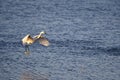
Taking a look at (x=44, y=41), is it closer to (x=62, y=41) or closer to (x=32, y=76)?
(x=32, y=76)

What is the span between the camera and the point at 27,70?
33.7 m

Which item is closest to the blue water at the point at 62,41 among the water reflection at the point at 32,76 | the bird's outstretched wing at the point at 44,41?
the water reflection at the point at 32,76

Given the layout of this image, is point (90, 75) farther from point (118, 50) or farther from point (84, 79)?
point (118, 50)

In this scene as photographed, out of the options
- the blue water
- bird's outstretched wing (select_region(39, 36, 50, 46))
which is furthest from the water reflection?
bird's outstretched wing (select_region(39, 36, 50, 46))

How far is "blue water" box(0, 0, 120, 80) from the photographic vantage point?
33772mm

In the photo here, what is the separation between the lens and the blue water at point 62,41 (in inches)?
1330

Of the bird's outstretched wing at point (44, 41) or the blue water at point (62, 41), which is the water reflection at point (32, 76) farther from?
the bird's outstretched wing at point (44, 41)

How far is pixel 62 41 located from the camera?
4228 cm

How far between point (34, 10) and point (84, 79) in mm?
29373

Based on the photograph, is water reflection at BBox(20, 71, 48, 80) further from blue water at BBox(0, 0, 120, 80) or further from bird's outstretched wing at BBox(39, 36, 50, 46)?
bird's outstretched wing at BBox(39, 36, 50, 46)

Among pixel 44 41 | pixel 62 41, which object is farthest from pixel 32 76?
pixel 62 41

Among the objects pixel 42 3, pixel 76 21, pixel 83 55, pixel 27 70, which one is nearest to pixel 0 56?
pixel 27 70

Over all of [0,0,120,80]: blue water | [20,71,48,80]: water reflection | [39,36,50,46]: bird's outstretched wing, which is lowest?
[0,0,120,80]: blue water

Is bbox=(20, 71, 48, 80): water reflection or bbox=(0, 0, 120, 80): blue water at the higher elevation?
bbox=(20, 71, 48, 80): water reflection
